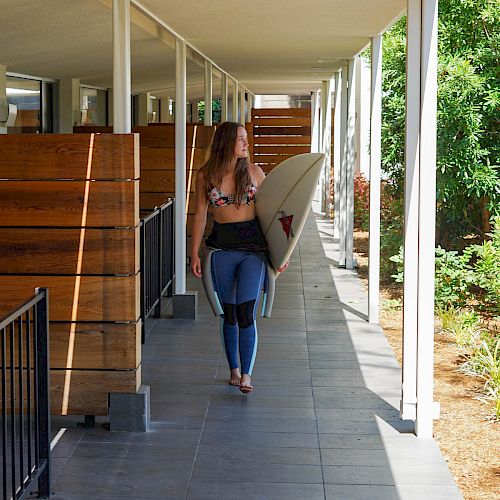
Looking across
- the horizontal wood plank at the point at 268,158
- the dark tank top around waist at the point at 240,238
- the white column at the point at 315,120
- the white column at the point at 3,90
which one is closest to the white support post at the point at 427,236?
the dark tank top around waist at the point at 240,238

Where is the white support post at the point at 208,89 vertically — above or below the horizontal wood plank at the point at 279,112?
below

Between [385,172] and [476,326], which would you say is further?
[385,172]

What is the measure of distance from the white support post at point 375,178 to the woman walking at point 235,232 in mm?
2356

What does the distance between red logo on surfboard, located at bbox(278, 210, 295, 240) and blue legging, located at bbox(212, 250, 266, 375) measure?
0.23 m

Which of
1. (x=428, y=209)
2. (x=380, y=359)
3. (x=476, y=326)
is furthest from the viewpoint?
(x=476, y=326)

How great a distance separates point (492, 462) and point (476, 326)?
368cm

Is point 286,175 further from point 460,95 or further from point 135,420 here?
point 460,95

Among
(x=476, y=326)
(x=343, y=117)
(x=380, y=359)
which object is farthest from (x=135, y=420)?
(x=343, y=117)

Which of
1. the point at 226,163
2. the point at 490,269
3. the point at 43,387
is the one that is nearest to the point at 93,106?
the point at 490,269

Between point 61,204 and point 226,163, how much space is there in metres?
1.11

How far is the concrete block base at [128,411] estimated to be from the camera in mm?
5234

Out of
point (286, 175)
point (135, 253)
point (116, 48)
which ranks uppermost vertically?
point (116, 48)

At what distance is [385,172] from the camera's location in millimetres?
11664

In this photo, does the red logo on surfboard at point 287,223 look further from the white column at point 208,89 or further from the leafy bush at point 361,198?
the leafy bush at point 361,198
